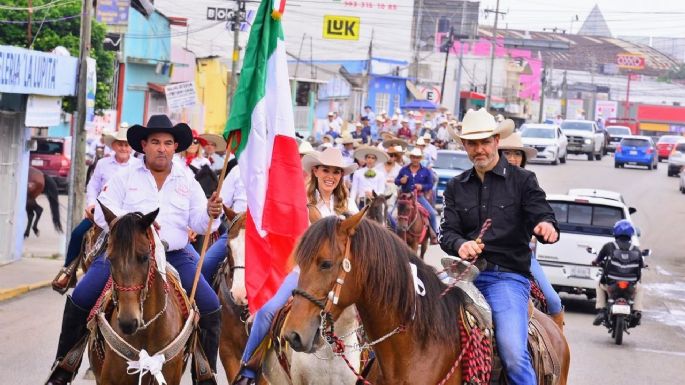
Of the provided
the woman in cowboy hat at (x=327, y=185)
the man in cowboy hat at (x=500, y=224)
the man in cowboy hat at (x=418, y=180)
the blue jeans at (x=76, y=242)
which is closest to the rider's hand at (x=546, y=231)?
the man in cowboy hat at (x=500, y=224)

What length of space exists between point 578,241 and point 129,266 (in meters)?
14.9

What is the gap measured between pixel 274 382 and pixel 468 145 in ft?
8.44

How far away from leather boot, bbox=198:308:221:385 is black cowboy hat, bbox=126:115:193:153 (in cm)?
135

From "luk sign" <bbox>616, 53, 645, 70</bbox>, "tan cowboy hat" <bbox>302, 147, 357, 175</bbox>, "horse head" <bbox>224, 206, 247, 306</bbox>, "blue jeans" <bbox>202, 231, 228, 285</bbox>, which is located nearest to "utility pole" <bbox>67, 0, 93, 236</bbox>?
"blue jeans" <bbox>202, 231, 228, 285</bbox>

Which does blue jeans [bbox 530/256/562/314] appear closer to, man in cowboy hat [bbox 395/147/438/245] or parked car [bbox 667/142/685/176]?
man in cowboy hat [bbox 395/147/438/245]

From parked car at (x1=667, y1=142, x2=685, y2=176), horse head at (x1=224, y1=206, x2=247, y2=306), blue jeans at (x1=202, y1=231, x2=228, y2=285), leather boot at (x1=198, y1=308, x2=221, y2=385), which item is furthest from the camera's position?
parked car at (x1=667, y1=142, x2=685, y2=176)

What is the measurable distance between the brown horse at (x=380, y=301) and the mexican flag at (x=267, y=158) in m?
2.24

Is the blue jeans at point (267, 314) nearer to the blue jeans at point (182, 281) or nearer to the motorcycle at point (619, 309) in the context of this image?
the blue jeans at point (182, 281)

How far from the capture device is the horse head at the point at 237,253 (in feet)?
34.0

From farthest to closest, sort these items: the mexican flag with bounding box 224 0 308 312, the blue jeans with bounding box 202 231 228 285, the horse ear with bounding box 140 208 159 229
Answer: the blue jeans with bounding box 202 231 228 285 → the mexican flag with bounding box 224 0 308 312 → the horse ear with bounding box 140 208 159 229

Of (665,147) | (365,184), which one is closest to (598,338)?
(365,184)

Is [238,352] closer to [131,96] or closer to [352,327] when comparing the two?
[352,327]

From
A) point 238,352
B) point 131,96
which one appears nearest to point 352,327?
point 238,352

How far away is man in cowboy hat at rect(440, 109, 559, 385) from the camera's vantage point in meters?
7.46
